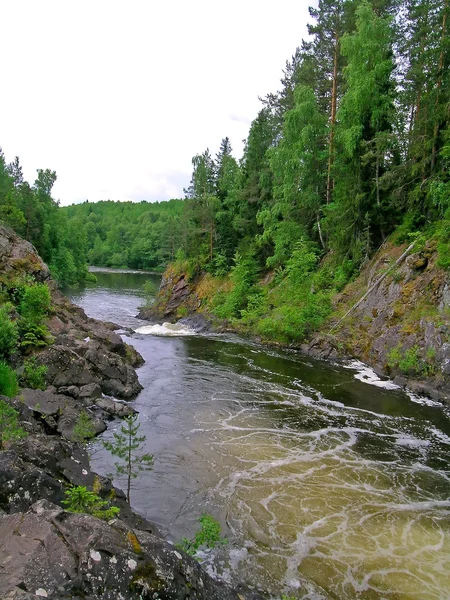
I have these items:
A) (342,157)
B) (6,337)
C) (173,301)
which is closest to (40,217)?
(173,301)

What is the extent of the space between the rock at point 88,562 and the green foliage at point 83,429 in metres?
6.79

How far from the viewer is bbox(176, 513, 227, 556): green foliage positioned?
7925 mm

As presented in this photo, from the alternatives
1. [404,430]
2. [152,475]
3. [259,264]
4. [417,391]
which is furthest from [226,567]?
[259,264]

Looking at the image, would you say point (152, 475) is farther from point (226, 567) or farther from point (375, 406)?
point (375, 406)

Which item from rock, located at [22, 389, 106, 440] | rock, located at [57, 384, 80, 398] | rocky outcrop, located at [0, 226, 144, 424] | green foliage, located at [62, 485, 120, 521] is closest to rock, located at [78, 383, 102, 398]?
rocky outcrop, located at [0, 226, 144, 424]

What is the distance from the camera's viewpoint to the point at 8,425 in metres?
9.50

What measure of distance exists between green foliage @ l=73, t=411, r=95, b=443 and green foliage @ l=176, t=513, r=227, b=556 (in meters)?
5.37

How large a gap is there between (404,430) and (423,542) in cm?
647

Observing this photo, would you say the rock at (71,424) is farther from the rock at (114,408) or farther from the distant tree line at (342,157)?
the distant tree line at (342,157)

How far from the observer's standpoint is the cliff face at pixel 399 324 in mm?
19453

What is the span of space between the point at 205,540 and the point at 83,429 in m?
6.14

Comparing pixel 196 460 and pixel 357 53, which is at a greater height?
pixel 357 53

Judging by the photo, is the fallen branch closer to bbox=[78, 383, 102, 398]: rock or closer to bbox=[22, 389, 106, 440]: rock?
bbox=[78, 383, 102, 398]: rock

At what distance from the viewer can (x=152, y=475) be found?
11562 mm
